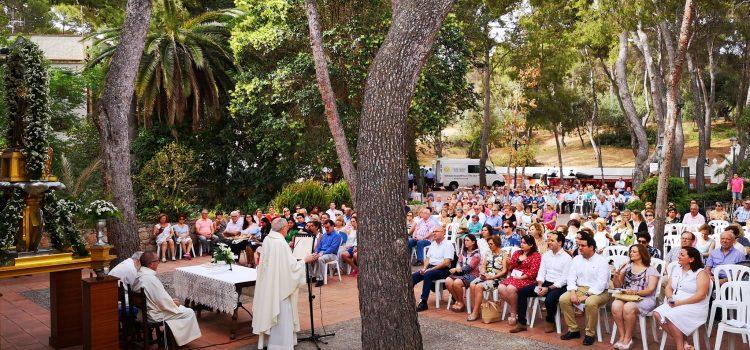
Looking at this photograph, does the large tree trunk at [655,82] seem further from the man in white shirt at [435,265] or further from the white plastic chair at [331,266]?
the man in white shirt at [435,265]

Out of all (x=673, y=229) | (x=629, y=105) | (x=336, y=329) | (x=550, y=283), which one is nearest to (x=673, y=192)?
(x=673, y=229)

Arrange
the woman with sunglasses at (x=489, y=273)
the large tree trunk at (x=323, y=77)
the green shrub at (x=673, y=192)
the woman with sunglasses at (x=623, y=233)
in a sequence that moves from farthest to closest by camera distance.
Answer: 1. the green shrub at (x=673, y=192)
2. the large tree trunk at (x=323, y=77)
3. the woman with sunglasses at (x=623, y=233)
4. the woman with sunglasses at (x=489, y=273)

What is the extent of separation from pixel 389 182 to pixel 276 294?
238 cm

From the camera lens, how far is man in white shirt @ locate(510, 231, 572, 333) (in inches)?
302

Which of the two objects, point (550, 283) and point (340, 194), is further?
point (340, 194)

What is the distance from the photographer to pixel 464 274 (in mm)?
8969

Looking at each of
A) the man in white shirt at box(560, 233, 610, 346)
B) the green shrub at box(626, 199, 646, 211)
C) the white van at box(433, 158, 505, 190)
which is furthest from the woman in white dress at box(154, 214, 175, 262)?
the white van at box(433, 158, 505, 190)

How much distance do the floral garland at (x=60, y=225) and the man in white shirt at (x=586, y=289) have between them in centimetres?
598

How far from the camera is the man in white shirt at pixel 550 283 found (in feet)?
25.1

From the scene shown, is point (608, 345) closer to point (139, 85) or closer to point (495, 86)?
point (139, 85)

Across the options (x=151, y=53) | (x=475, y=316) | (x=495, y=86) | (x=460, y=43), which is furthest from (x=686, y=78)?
(x=475, y=316)

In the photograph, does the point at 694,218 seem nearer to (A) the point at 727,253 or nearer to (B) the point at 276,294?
(A) the point at 727,253

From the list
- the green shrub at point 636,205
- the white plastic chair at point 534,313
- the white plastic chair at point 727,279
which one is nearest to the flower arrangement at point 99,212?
the white plastic chair at point 534,313

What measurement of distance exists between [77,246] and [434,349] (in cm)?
445
